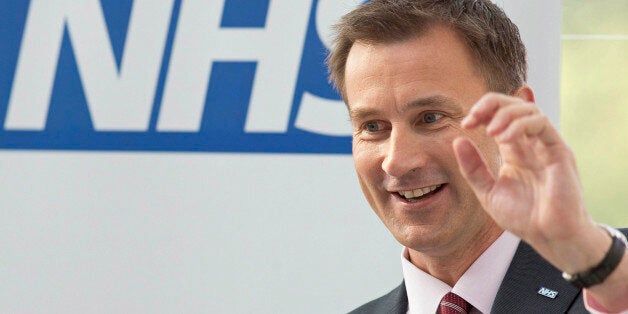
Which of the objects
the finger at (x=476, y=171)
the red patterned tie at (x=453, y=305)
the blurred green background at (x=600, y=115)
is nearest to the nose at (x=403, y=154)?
the red patterned tie at (x=453, y=305)

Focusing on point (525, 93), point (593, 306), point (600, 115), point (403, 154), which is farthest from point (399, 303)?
point (600, 115)

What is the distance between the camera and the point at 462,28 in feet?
7.43

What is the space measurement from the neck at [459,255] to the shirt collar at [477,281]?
0.08 ft

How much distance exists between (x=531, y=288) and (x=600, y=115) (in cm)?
149

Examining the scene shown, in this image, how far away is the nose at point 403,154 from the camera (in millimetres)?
2152

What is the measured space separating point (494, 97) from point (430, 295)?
3.08 ft

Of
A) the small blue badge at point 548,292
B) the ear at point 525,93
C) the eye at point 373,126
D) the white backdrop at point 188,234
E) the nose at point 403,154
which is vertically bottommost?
the white backdrop at point 188,234

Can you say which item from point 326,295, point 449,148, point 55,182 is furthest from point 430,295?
point 55,182

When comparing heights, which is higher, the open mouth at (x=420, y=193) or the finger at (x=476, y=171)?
the finger at (x=476, y=171)

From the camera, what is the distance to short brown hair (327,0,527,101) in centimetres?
226

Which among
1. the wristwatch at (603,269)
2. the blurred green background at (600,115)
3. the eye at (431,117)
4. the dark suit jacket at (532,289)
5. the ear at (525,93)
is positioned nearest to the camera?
the wristwatch at (603,269)

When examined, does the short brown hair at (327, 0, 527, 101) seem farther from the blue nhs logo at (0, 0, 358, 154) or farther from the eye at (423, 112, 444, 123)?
the blue nhs logo at (0, 0, 358, 154)

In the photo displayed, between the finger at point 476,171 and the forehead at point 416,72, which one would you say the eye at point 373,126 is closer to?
the forehead at point 416,72

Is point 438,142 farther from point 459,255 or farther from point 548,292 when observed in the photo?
point 548,292
